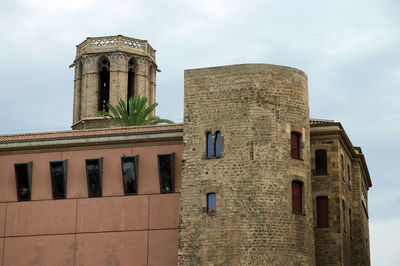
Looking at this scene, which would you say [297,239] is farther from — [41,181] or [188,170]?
[41,181]

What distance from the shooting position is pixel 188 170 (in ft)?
157

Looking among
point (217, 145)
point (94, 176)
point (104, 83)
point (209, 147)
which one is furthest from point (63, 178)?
point (104, 83)

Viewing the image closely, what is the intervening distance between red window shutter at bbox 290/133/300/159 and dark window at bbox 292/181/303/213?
1.47 meters

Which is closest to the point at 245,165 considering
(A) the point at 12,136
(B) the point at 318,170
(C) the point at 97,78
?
(B) the point at 318,170

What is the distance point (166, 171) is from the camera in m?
50.2

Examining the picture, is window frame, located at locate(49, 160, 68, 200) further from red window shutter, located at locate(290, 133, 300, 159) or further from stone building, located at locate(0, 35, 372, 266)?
red window shutter, located at locate(290, 133, 300, 159)

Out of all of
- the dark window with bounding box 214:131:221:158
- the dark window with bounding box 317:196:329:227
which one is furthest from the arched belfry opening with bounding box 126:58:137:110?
the dark window with bounding box 214:131:221:158

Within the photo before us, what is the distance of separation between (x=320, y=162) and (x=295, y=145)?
3.19 m

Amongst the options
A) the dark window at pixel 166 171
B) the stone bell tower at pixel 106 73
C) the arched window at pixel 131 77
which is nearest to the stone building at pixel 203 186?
the dark window at pixel 166 171

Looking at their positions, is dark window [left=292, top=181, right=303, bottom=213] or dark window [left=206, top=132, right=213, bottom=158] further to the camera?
dark window [left=206, top=132, right=213, bottom=158]

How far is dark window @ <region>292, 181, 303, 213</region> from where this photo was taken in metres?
47.2

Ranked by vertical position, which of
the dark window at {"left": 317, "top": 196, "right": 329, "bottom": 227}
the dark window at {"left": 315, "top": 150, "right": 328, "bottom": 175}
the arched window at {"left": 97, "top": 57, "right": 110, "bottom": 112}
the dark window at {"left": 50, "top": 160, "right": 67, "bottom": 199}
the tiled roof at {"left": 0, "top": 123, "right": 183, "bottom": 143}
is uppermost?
the arched window at {"left": 97, "top": 57, "right": 110, "bottom": 112}

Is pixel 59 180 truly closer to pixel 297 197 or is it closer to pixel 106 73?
pixel 297 197

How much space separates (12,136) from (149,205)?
1068cm
